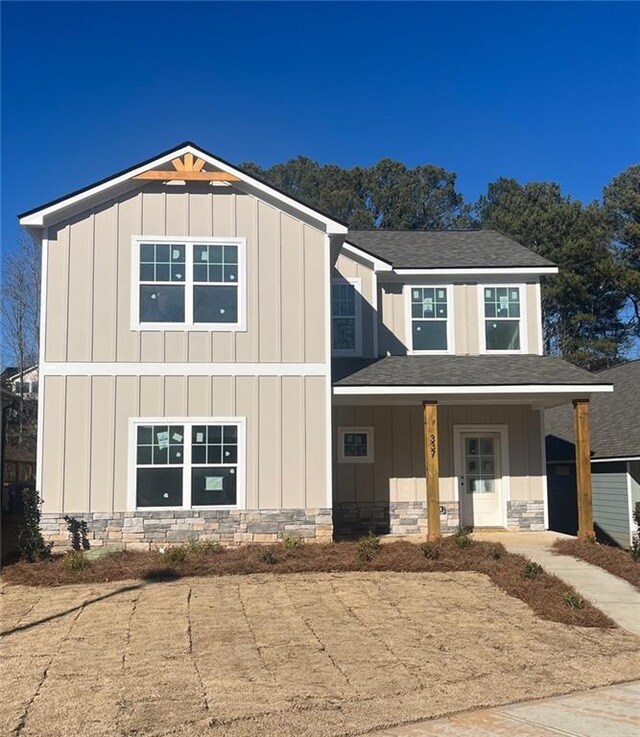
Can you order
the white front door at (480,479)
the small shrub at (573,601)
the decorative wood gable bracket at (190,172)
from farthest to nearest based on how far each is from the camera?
the white front door at (480,479) < the decorative wood gable bracket at (190,172) < the small shrub at (573,601)

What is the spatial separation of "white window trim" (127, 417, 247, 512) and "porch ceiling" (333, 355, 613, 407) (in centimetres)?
194

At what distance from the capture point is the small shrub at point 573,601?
9773 mm

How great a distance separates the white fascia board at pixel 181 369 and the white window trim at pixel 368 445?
8.41ft

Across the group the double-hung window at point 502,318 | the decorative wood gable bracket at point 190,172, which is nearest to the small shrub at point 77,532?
the decorative wood gable bracket at point 190,172

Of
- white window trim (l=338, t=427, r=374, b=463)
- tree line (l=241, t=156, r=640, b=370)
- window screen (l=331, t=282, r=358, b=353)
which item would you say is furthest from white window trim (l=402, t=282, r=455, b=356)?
tree line (l=241, t=156, r=640, b=370)

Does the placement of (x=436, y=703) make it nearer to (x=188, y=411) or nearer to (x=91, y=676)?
(x=91, y=676)

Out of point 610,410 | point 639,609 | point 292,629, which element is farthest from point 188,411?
point 610,410

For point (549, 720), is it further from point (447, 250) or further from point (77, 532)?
point (447, 250)

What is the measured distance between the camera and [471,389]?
45.4ft

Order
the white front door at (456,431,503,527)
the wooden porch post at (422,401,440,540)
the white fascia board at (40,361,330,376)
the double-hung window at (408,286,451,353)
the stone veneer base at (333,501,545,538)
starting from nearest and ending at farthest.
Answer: the white fascia board at (40,361,330,376) → the wooden porch post at (422,401,440,540) → the stone veneer base at (333,501,545,538) → the white front door at (456,431,503,527) → the double-hung window at (408,286,451,353)

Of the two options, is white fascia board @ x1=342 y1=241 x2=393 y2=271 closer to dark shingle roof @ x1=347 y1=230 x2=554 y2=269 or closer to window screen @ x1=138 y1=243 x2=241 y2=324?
dark shingle roof @ x1=347 y1=230 x2=554 y2=269

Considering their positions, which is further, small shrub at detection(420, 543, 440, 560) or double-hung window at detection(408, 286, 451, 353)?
double-hung window at detection(408, 286, 451, 353)

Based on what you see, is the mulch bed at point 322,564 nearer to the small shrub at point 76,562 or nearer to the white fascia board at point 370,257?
the small shrub at point 76,562

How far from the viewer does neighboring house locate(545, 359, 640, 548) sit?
17062mm
